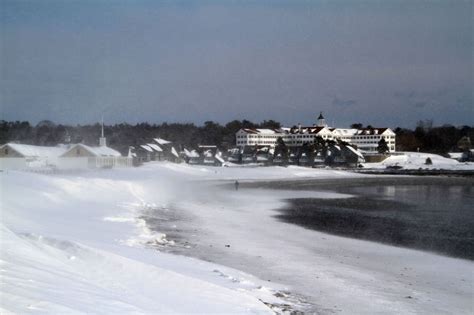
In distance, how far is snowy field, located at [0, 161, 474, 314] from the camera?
8.44 metres

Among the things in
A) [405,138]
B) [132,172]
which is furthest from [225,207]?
[405,138]

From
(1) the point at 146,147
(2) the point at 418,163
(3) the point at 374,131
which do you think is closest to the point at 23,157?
(1) the point at 146,147

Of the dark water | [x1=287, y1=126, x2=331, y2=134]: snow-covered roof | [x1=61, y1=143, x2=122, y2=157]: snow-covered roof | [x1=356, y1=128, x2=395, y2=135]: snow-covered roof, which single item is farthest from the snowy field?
[x1=356, y1=128, x2=395, y2=135]: snow-covered roof

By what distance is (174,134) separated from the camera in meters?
130

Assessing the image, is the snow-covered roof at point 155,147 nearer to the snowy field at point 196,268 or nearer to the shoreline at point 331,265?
the snowy field at point 196,268

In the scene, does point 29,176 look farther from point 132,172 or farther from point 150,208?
point 132,172

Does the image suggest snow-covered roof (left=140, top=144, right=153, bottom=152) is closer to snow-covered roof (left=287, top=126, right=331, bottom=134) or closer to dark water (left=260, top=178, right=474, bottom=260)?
snow-covered roof (left=287, top=126, right=331, bottom=134)

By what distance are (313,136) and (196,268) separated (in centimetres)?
13910

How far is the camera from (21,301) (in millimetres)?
6730

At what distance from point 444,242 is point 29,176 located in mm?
23364

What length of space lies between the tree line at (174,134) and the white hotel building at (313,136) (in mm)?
4575

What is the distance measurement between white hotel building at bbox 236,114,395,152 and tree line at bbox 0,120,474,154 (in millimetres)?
4575

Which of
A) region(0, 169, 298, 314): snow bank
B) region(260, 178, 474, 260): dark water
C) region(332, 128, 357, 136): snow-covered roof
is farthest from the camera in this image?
region(332, 128, 357, 136): snow-covered roof

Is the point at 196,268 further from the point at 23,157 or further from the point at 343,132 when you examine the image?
the point at 343,132
